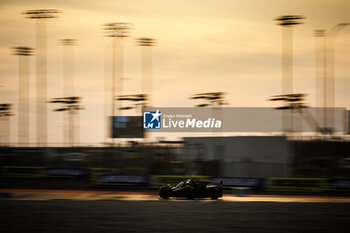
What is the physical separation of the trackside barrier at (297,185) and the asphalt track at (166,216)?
981 centimetres

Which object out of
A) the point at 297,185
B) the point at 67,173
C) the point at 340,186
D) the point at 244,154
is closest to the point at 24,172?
the point at 67,173

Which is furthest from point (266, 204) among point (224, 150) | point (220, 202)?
point (224, 150)

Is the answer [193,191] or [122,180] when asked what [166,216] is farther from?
[122,180]

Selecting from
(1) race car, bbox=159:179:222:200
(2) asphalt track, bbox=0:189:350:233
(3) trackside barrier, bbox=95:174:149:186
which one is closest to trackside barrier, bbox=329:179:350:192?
(2) asphalt track, bbox=0:189:350:233

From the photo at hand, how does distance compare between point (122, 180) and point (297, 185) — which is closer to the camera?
point (297, 185)

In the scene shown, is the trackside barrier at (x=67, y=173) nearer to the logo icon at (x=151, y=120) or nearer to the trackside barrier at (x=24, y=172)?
the trackside barrier at (x=24, y=172)

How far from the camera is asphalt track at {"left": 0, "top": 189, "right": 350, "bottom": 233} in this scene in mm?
17516

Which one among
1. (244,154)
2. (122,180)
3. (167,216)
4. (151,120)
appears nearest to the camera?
(167,216)

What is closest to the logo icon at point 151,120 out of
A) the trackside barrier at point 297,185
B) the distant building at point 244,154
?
the distant building at point 244,154

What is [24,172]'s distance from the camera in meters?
45.7

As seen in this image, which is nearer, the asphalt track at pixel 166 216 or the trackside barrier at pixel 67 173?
the asphalt track at pixel 166 216

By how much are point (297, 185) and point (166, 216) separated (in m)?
19.0

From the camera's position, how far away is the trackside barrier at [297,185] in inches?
1441

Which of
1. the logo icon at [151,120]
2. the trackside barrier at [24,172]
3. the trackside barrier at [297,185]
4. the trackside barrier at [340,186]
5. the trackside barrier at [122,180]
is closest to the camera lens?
the trackside barrier at [340,186]
